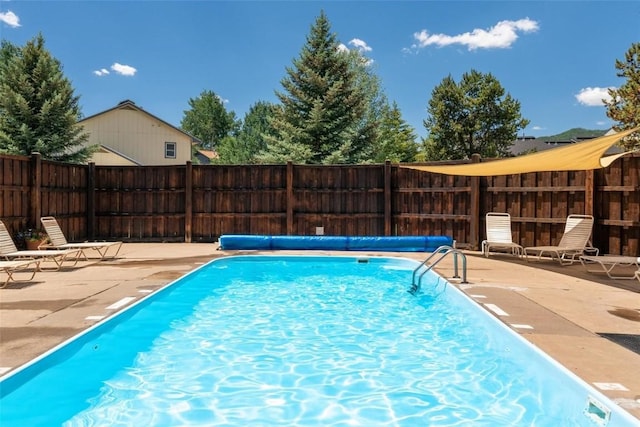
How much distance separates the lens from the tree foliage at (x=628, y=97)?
68.4 feet

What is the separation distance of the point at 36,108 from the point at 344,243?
15227mm

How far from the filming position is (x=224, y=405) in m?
3.27

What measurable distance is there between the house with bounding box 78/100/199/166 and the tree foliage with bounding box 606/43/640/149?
22.0m

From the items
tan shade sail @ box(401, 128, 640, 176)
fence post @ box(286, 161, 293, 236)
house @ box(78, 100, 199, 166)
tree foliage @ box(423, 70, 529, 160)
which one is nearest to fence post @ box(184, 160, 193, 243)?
fence post @ box(286, 161, 293, 236)

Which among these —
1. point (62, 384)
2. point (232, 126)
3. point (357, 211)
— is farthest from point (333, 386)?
point (232, 126)

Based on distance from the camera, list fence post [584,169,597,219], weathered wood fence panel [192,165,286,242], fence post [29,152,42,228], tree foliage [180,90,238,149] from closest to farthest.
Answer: fence post [584,169,597,219] < fence post [29,152,42,228] < weathered wood fence panel [192,165,286,242] < tree foliage [180,90,238,149]

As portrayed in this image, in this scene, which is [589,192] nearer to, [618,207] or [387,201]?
[618,207]

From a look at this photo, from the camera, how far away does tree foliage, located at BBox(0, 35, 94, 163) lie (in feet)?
58.9

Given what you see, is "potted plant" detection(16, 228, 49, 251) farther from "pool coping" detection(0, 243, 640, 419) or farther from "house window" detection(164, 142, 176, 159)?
"house window" detection(164, 142, 176, 159)

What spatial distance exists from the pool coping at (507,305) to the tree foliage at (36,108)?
12.4 m

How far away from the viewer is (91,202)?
11844 millimetres

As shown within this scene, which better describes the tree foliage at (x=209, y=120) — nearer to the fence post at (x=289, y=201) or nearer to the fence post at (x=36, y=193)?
the fence post at (x=289, y=201)

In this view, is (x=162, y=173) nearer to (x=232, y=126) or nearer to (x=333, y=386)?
(x=333, y=386)

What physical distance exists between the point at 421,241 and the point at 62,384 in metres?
8.11
